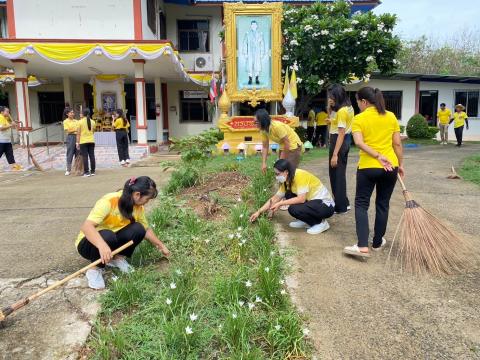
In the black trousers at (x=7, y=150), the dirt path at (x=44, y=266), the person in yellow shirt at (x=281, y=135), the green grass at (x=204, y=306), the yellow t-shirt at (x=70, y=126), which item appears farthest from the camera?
the black trousers at (x=7, y=150)

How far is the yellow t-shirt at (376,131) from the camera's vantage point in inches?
140

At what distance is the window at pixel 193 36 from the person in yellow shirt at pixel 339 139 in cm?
1428

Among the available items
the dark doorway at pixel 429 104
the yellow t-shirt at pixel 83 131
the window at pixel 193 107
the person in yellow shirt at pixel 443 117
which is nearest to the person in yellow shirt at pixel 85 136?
the yellow t-shirt at pixel 83 131

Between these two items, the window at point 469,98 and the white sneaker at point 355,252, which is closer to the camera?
the white sneaker at point 355,252

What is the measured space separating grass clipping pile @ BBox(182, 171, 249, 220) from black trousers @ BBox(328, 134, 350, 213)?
1.29 meters

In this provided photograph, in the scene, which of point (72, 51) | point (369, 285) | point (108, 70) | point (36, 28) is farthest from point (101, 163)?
point (369, 285)

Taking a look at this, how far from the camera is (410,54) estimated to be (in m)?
33.1

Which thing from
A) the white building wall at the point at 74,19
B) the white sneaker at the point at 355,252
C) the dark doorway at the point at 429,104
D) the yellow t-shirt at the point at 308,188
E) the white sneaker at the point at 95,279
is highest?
the white building wall at the point at 74,19

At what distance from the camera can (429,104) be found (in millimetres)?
20031

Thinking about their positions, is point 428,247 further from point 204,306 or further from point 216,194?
point 216,194

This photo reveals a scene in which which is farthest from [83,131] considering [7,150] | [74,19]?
[74,19]

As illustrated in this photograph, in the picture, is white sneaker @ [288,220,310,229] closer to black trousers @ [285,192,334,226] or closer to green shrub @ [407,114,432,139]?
black trousers @ [285,192,334,226]

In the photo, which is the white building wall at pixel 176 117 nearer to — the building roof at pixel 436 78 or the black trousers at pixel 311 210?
the building roof at pixel 436 78

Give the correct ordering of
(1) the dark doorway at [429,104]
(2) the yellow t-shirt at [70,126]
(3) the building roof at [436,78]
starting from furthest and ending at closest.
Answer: (1) the dark doorway at [429,104], (3) the building roof at [436,78], (2) the yellow t-shirt at [70,126]
